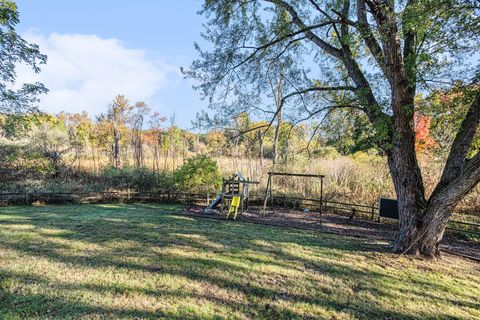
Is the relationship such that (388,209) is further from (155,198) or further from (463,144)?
(155,198)

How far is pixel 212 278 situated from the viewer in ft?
10.3

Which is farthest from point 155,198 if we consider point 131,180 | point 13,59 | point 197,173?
point 13,59

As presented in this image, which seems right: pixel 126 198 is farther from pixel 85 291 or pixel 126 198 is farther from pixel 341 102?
pixel 341 102

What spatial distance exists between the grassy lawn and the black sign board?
6.38ft

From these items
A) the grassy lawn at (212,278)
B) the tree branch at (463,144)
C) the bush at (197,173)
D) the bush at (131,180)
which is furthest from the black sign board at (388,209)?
the bush at (131,180)

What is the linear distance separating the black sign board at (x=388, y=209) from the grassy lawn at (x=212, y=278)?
195 centimetres

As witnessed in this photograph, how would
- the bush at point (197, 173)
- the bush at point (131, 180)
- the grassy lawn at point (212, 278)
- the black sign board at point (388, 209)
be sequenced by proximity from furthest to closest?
the bush at point (131, 180) → the bush at point (197, 173) → the black sign board at point (388, 209) → the grassy lawn at point (212, 278)

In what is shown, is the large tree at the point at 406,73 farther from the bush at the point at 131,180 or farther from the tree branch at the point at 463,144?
the bush at the point at 131,180

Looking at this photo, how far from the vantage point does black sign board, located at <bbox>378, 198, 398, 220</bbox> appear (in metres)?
6.50

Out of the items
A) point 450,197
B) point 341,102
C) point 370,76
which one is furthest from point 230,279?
point 370,76

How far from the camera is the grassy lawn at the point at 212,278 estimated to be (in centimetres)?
250

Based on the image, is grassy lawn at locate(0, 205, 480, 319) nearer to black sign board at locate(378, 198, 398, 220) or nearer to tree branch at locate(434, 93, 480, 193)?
tree branch at locate(434, 93, 480, 193)

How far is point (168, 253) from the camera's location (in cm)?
390

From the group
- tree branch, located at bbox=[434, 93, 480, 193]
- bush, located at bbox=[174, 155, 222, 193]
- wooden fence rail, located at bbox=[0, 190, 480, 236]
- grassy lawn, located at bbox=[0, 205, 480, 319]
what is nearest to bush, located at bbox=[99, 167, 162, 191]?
wooden fence rail, located at bbox=[0, 190, 480, 236]
